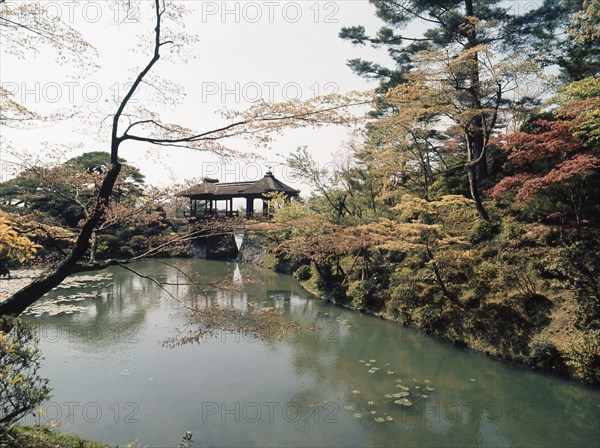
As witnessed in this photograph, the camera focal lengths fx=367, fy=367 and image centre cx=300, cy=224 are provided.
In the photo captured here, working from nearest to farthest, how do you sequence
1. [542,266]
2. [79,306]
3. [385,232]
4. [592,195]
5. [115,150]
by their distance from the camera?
1. [115,150]
2. [542,266]
3. [592,195]
4. [385,232]
5. [79,306]

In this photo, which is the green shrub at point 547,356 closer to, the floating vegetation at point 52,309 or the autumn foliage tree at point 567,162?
the autumn foliage tree at point 567,162

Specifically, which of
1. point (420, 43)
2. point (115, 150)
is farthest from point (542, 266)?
point (420, 43)

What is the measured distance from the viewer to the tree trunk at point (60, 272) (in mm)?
3594

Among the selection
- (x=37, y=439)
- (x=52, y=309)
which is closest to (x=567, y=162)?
(x=37, y=439)

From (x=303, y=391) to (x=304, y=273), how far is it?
9733 mm

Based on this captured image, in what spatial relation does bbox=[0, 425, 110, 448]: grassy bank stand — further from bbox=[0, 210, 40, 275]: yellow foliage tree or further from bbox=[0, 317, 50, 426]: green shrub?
bbox=[0, 210, 40, 275]: yellow foliage tree

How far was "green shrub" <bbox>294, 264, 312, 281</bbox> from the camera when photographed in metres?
16.0

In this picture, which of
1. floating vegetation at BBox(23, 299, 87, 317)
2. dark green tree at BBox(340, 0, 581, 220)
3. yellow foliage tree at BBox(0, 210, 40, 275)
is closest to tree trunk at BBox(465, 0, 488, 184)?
dark green tree at BBox(340, 0, 581, 220)

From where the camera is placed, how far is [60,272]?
3.87 metres

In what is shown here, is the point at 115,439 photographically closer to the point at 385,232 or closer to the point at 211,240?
the point at 385,232

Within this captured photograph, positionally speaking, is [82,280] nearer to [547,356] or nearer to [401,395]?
[401,395]

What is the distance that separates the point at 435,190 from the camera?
45.1 feet

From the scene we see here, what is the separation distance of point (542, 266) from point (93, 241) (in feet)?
29.2

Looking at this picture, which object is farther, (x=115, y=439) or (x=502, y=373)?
(x=502, y=373)
